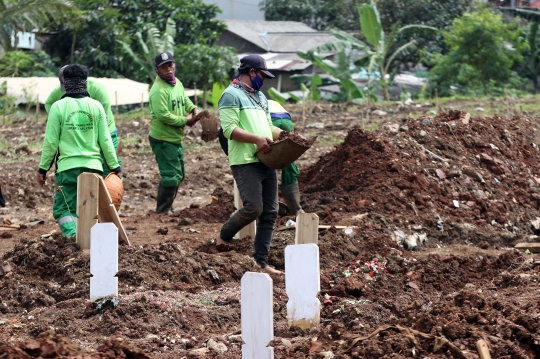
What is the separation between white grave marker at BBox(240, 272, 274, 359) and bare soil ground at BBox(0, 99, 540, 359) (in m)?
0.38

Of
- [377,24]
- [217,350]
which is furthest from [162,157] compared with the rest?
[377,24]

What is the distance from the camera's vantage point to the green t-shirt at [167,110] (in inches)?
436

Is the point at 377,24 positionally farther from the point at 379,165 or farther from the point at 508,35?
the point at 379,165

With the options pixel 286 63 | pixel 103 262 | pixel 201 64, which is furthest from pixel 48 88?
pixel 103 262

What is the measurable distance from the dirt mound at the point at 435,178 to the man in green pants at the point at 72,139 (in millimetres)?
3078

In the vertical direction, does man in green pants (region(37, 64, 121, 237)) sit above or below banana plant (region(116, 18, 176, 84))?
above

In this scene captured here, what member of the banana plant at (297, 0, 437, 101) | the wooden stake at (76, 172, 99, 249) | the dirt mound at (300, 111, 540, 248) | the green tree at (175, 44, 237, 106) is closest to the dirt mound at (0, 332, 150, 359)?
Result: the wooden stake at (76, 172, 99, 249)

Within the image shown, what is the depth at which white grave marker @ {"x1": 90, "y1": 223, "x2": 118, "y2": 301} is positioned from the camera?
21.9ft

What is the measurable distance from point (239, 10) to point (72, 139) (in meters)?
37.1

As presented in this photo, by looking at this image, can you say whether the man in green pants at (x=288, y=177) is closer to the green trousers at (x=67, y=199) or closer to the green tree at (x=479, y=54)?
the green trousers at (x=67, y=199)

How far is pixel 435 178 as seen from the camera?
469 inches

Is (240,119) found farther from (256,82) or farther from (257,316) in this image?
(257,316)

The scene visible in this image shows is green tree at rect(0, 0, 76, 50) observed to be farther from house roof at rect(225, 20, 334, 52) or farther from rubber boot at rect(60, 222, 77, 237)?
house roof at rect(225, 20, 334, 52)

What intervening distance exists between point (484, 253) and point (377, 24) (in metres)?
17.2
